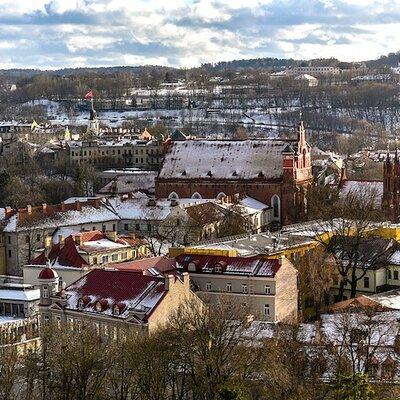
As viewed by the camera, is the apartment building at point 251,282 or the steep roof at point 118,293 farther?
the apartment building at point 251,282

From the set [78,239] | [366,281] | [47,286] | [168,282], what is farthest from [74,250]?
[366,281]

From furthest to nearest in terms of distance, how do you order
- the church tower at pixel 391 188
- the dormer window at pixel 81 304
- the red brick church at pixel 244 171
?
the red brick church at pixel 244 171, the church tower at pixel 391 188, the dormer window at pixel 81 304

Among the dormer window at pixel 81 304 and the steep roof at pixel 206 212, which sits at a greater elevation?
the steep roof at pixel 206 212

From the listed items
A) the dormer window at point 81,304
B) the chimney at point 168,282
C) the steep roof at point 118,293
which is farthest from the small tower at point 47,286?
the chimney at point 168,282

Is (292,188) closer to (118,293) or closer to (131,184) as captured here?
(131,184)

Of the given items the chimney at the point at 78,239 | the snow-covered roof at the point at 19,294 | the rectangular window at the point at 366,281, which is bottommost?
the rectangular window at the point at 366,281

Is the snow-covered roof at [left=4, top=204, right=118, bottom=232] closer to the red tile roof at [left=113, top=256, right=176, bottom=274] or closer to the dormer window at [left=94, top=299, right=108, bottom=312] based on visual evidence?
the red tile roof at [left=113, top=256, right=176, bottom=274]

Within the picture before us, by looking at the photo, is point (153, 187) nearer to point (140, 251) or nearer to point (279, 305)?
point (140, 251)

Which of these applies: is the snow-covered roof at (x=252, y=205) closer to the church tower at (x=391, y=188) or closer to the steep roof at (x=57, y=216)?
the church tower at (x=391, y=188)
